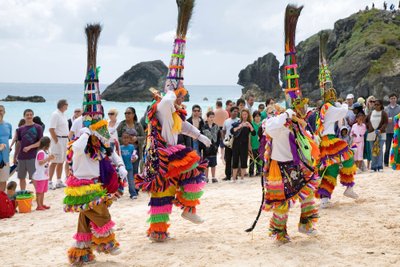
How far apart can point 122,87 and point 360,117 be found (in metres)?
84.0

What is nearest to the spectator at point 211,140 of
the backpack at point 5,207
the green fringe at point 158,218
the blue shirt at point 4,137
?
the blue shirt at point 4,137

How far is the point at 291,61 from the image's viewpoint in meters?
6.49

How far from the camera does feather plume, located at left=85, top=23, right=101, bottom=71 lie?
19.3 ft

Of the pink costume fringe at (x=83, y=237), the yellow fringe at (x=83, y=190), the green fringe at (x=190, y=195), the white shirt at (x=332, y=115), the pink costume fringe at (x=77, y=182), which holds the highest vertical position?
the white shirt at (x=332, y=115)

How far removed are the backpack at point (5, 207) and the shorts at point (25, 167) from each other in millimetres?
1580

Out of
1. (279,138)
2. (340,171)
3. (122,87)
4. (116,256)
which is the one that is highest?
(122,87)

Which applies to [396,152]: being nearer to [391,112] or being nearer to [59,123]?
[391,112]

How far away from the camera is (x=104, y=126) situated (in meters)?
5.85

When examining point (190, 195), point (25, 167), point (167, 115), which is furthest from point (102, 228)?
point (25, 167)

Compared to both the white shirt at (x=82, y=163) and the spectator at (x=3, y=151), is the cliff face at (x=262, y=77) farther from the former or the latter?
the white shirt at (x=82, y=163)

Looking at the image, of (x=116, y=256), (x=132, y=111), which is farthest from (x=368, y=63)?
(x=116, y=256)

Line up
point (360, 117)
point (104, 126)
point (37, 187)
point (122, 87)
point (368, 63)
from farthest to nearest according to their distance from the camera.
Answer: point (122, 87)
point (368, 63)
point (360, 117)
point (37, 187)
point (104, 126)

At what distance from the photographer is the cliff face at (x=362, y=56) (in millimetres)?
48906

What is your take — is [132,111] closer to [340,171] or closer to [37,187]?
[37,187]
